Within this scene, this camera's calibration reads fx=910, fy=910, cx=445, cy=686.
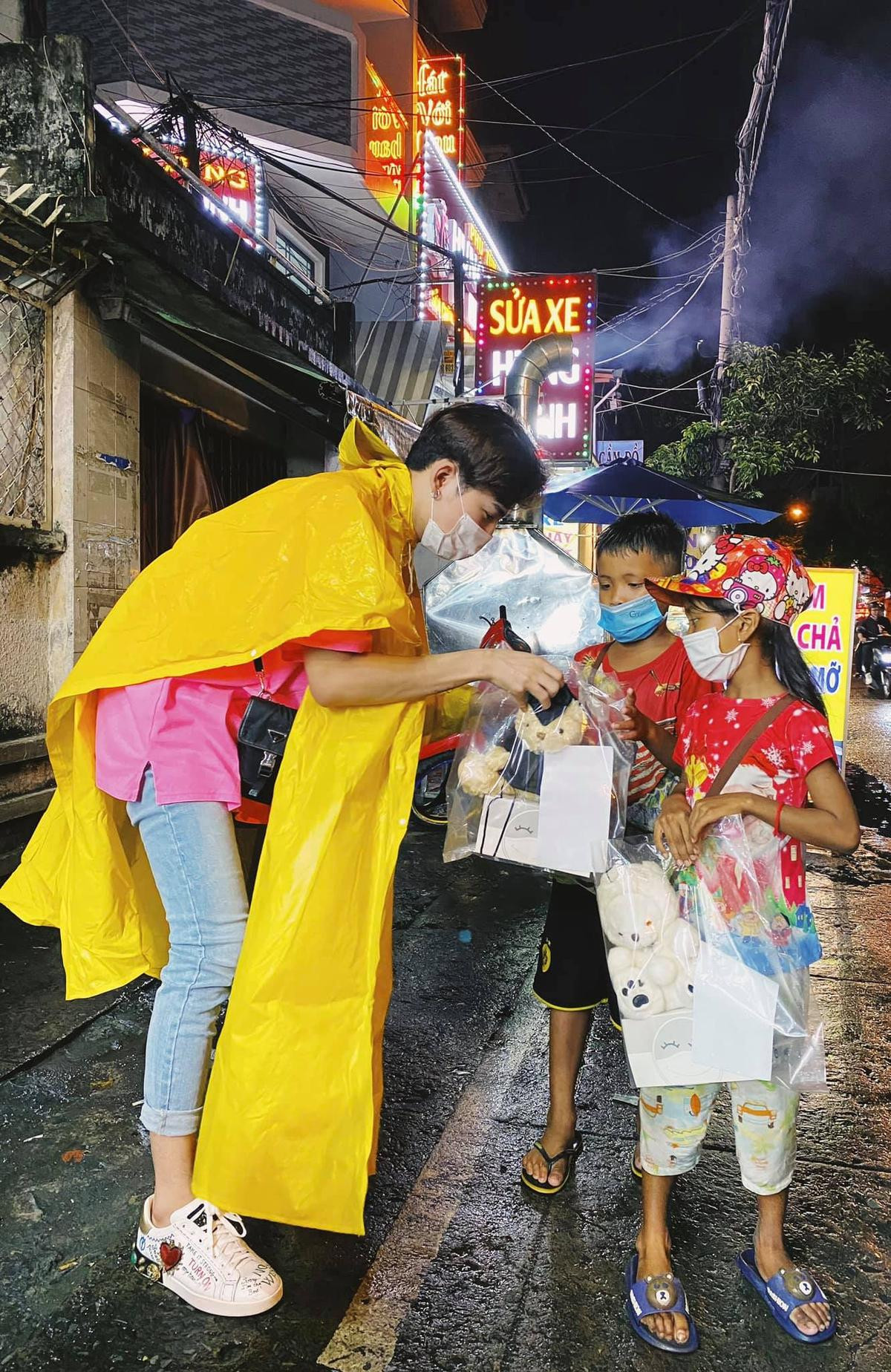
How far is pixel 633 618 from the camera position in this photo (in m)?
2.61

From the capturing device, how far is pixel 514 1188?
2.46m

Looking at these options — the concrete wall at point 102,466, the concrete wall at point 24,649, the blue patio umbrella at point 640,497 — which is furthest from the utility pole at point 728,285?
the concrete wall at point 24,649

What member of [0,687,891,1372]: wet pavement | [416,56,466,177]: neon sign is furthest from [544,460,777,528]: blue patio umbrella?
[416,56,466,177]: neon sign

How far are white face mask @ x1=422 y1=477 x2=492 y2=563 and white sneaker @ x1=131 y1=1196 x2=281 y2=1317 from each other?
159 centimetres

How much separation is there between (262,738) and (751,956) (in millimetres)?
1156

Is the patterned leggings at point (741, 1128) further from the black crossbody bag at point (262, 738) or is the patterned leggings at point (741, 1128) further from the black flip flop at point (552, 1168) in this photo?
the black crossbody bag at point (262, 738)

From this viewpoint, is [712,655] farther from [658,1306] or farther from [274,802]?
[658,1306]

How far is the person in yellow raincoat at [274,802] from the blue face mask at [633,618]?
0.56 m

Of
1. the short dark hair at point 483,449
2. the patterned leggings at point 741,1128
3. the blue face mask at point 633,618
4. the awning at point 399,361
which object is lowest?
the patterned leggings at point 741,1128

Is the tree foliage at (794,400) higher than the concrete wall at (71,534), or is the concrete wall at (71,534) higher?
the tree foliage at (794,400)

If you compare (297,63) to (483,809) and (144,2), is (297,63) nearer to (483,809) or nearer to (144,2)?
(144,2)

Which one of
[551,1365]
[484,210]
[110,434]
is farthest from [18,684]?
[484,210]

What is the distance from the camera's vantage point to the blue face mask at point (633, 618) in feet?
8.52

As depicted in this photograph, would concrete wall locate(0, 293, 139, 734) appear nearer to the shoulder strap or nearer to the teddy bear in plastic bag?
the teddy bear in plastic bag
